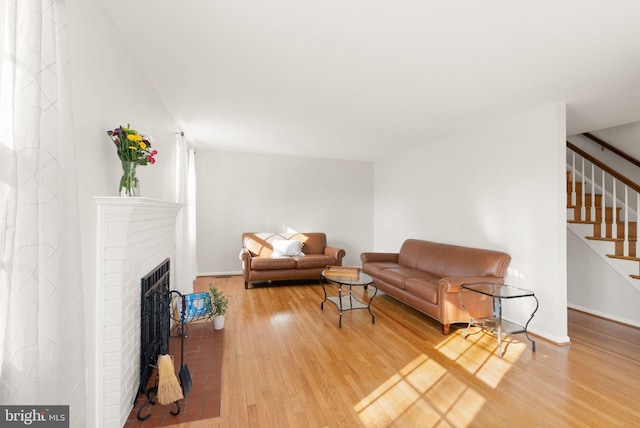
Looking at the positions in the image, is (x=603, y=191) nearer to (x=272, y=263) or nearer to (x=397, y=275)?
(x=397, y=275)

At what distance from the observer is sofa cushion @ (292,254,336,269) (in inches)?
210

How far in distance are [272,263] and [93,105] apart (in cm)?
381

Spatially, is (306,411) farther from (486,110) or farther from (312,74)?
(486,110)

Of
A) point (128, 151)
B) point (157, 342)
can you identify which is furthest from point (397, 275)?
point (128, 151)

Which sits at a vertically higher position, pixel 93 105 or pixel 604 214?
pixel 93 105

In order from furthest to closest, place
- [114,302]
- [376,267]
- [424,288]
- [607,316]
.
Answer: [376,267]
[607,316]
[424,288]
[114,302]

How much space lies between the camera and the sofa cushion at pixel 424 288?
11.1 feet

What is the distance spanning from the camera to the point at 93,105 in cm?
163

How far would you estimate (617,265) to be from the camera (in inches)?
147

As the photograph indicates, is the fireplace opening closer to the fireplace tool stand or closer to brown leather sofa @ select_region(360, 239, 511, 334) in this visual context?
the fireplace tool stand

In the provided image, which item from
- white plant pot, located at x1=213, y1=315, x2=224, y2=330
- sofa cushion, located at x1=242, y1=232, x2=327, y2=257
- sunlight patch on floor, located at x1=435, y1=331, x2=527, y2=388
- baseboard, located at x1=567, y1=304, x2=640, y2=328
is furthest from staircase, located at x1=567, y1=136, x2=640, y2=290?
white plant pot, located at x1=213, y1=315, x2=224, y2=330

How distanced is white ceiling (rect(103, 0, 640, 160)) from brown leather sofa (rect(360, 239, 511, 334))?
1760mm

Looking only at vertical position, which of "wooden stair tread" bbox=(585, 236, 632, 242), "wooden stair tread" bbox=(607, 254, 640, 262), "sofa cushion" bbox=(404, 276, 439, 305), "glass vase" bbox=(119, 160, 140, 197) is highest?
"glass vase" bbox=(119, 160, 140, 197)

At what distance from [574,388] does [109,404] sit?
10.4ft
